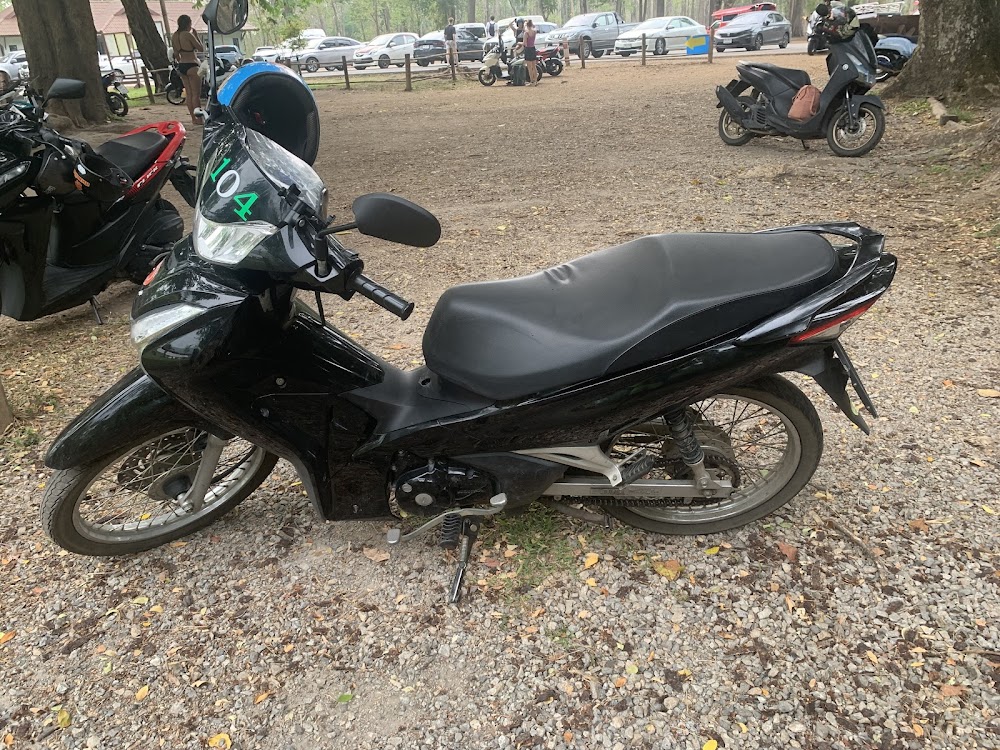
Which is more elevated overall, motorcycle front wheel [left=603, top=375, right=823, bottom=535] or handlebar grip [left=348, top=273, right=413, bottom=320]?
handlebar grip [left=348, top=273, right=413, bottom=320]

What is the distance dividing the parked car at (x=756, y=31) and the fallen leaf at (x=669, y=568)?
25848 mm

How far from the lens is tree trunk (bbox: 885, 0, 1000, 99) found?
8531 mm

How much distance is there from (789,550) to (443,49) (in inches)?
1129

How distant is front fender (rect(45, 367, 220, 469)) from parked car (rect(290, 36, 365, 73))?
102 feet

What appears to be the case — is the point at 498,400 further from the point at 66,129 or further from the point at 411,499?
the point at 66,129

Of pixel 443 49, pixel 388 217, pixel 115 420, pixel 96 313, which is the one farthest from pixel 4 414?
pixel 443 49

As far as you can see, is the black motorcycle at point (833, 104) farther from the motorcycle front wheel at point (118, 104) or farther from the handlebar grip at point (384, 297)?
the motorcycle front wheel at point (118, 104)

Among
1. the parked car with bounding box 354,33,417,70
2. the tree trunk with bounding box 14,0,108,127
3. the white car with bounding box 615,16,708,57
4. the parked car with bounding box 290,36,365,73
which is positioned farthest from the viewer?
the parked car with bounding box 290,36,365,73

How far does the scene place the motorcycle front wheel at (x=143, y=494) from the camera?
2.38 m

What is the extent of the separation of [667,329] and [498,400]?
55 cm

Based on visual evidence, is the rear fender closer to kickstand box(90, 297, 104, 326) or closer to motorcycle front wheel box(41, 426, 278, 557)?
motorcycle front wheel box(41, 426, 278, 557)

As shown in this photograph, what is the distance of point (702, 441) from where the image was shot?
2.46 metres

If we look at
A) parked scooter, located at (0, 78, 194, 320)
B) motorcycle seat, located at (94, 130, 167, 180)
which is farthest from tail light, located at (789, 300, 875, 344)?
motorcycle seat, located at (94, 130, 167, 180)

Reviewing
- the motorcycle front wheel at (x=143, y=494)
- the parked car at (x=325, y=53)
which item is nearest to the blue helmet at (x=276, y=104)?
the motorcycle front wheel at (x=143, y=494)
